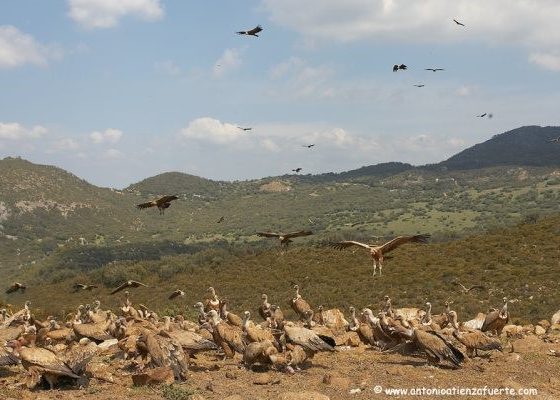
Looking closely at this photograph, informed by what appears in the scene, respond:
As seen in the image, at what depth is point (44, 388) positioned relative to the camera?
1145 cm

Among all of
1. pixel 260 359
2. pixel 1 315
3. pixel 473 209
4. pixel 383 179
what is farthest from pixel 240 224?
pixel 260 359

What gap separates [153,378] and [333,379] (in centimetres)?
357

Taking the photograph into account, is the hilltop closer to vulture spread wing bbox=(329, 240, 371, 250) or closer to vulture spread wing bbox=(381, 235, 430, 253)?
vulture spread wing bbox=(329, 240, 371, 250)

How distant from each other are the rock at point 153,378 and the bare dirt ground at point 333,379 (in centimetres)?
14

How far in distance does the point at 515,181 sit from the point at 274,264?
381ft

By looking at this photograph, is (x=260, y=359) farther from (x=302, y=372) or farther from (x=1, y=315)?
(x=1, y=315)

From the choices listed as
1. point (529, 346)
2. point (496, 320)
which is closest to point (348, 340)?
point (496, 320)

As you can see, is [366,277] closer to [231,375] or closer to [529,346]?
[529,346]

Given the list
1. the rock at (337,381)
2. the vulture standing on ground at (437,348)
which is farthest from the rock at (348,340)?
the rock at (337,381)

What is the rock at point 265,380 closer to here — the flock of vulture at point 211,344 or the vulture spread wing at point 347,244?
the flock of vulture at point 211,344

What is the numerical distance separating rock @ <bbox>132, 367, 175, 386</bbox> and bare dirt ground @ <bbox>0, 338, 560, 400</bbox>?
14 cm

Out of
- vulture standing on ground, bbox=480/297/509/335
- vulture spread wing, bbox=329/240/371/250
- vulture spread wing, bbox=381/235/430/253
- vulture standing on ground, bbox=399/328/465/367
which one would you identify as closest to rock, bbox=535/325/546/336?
vulture standing on ground, bbox=480/297/509/335

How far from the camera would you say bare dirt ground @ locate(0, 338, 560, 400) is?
11078 millimetres

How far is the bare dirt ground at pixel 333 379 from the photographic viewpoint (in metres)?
11.1
